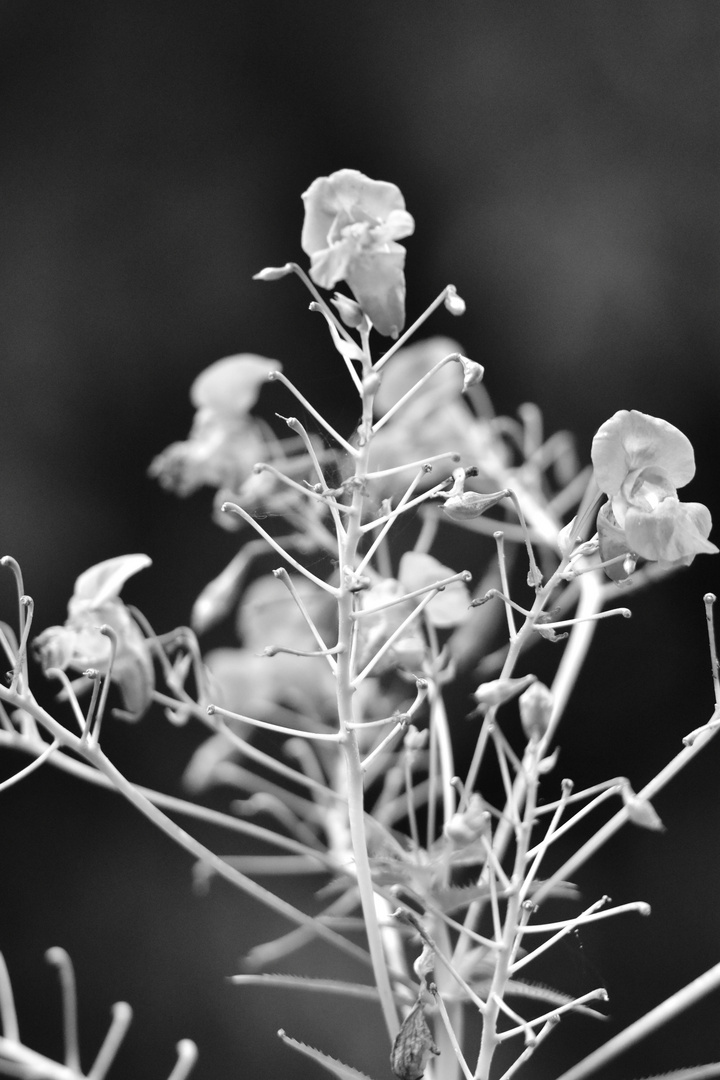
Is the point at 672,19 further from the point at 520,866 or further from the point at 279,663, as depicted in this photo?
the point at 520,866

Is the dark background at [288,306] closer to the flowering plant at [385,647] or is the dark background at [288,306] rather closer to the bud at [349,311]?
the flowering plant at [385,647]

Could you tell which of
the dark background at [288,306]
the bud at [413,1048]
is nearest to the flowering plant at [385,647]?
the bud at [413,1048]

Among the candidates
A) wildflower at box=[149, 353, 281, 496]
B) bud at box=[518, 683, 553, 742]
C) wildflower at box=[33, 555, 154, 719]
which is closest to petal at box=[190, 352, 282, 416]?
wildflower at box=[149, 353, 281, 496]

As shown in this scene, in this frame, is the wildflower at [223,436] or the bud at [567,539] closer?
the bud at [567,539]

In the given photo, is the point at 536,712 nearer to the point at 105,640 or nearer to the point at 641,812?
the point at 641,812

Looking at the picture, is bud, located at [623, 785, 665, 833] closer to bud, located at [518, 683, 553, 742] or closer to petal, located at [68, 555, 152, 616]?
bud, located at [518, 683, 553, 742]

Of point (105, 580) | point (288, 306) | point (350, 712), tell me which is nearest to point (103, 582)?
point (105, 580)

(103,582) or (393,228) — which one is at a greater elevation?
(393,228)

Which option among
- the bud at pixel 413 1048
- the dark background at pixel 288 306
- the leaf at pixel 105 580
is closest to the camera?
the bud at pixel 413 1048
